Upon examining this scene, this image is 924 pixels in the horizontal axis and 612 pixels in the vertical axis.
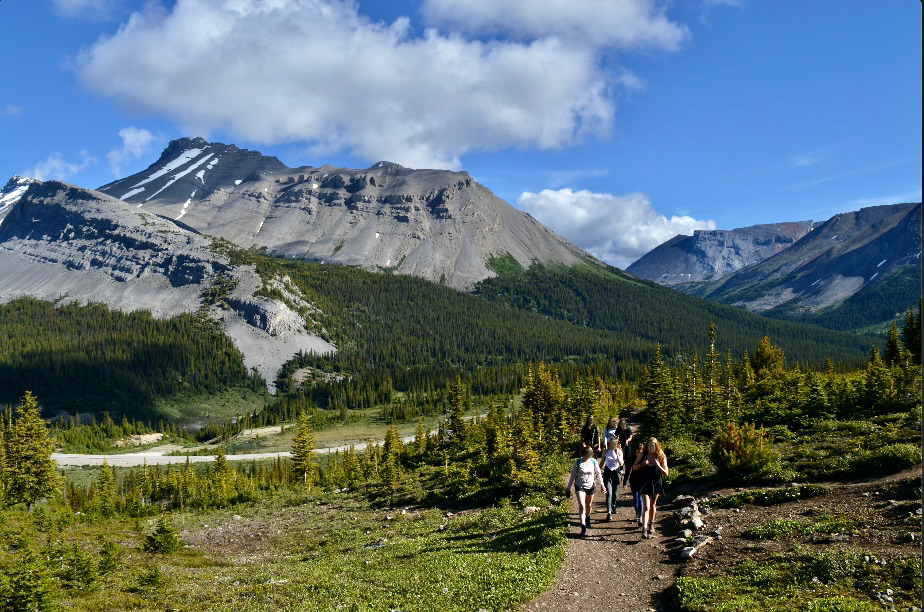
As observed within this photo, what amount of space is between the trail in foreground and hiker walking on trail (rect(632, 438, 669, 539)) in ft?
1.96

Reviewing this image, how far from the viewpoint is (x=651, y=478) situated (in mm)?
18328

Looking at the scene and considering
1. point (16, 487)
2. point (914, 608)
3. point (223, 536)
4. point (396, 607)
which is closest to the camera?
point (914, 608)

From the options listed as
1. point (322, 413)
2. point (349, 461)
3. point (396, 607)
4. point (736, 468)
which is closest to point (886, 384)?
point (736, 468)

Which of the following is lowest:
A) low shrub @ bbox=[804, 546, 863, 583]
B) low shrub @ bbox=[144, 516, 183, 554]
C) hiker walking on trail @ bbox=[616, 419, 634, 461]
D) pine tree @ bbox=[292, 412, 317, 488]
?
pine tree @ bbox=[292, 412, 317, 488]

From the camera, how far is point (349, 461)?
84.4 metres

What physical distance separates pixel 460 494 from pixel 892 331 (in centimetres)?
7526

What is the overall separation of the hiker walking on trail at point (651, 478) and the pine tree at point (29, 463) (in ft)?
212

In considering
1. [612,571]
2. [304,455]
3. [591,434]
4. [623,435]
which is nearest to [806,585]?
[612,571]

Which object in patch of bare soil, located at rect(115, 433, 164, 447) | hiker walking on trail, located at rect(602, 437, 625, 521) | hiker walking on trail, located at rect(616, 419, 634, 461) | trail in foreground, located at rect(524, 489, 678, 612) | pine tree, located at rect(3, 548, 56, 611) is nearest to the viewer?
trail in foreground, located at rect(524, 489, 678, 612)

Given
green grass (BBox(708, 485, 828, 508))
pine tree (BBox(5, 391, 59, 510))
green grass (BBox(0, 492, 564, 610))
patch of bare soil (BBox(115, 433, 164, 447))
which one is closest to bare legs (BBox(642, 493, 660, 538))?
green grass (BBox(0, 492, 564, 610))

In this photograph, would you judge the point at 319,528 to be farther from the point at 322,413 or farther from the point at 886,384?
the point at 322,413

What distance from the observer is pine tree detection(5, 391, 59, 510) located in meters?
55.1

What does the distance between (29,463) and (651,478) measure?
66.5 meters

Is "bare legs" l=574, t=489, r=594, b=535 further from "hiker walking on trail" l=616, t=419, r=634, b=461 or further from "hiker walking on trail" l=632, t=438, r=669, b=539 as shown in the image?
"hiker walking on trail" l=616, t=419, r=634, b=461
